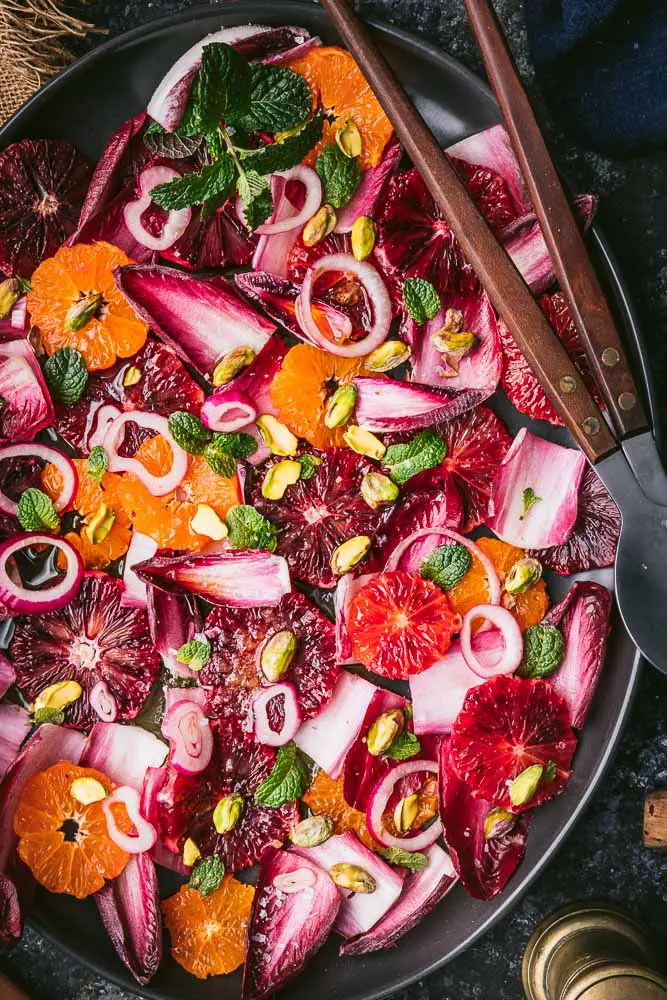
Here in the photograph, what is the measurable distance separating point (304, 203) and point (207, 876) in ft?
5.48

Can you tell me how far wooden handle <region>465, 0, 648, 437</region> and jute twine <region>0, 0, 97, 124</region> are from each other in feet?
3.45

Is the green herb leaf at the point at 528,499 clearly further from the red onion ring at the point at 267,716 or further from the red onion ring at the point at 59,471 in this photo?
the red onion ring at the point at 59,471

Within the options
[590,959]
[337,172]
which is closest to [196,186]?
[337,172]

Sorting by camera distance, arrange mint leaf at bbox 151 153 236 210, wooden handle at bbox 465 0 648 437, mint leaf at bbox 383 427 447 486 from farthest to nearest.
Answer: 1. mint leaf at bbox 383 427 447 486
2. mint leaf at bbox 151 153 236 210
3. wooden handle at bbox 465 0 648 437

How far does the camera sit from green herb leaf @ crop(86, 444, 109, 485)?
217 centimetres

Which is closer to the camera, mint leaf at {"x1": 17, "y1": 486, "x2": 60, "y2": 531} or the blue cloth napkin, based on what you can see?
the blue cloth napkin

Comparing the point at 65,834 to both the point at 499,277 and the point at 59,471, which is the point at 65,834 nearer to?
the point at 59,471

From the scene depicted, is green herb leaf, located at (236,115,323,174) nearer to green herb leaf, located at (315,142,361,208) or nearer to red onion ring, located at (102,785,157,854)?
green herb leaf, located at (315,142,361,208)

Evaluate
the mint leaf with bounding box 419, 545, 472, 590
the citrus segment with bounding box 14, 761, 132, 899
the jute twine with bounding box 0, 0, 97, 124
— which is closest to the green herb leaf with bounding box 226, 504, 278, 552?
the mint leaf with bounding box 419, 545, 472, 590

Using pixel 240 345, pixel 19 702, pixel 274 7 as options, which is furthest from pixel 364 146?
pixel 19 702

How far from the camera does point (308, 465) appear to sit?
7.05 feet

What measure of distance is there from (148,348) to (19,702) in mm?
971

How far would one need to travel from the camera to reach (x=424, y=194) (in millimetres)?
2084

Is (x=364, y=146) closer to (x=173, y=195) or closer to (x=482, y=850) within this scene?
(x=173, y=195)
